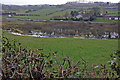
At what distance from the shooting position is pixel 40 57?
2.79 m

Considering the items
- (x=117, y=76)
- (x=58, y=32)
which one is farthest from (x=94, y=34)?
(x=117, y=76)

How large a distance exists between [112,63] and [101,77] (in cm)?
29

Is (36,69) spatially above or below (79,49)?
above

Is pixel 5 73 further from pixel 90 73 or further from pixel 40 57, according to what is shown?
pixel 90 73

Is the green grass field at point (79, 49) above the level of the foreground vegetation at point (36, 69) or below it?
below

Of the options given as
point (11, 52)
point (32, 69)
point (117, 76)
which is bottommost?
point (117, 76)

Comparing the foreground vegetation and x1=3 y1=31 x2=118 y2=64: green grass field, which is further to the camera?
x1=3 y1=31 x2=118 y2=64: green grass field

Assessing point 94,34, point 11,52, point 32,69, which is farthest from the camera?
point 94,34

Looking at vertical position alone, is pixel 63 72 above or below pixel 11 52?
below

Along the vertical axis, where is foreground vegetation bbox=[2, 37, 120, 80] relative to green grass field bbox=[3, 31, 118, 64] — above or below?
above

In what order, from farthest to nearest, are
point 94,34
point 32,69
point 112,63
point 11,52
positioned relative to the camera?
1. point 94,34
2. point 11,52
3. point 112,63
4. point 32,69

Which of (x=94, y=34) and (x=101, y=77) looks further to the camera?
(x=94, y=34)

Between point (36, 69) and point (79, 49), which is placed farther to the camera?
point (79, 49)

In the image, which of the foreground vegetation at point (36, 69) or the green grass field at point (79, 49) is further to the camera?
the green grass field at point (79, 49)
